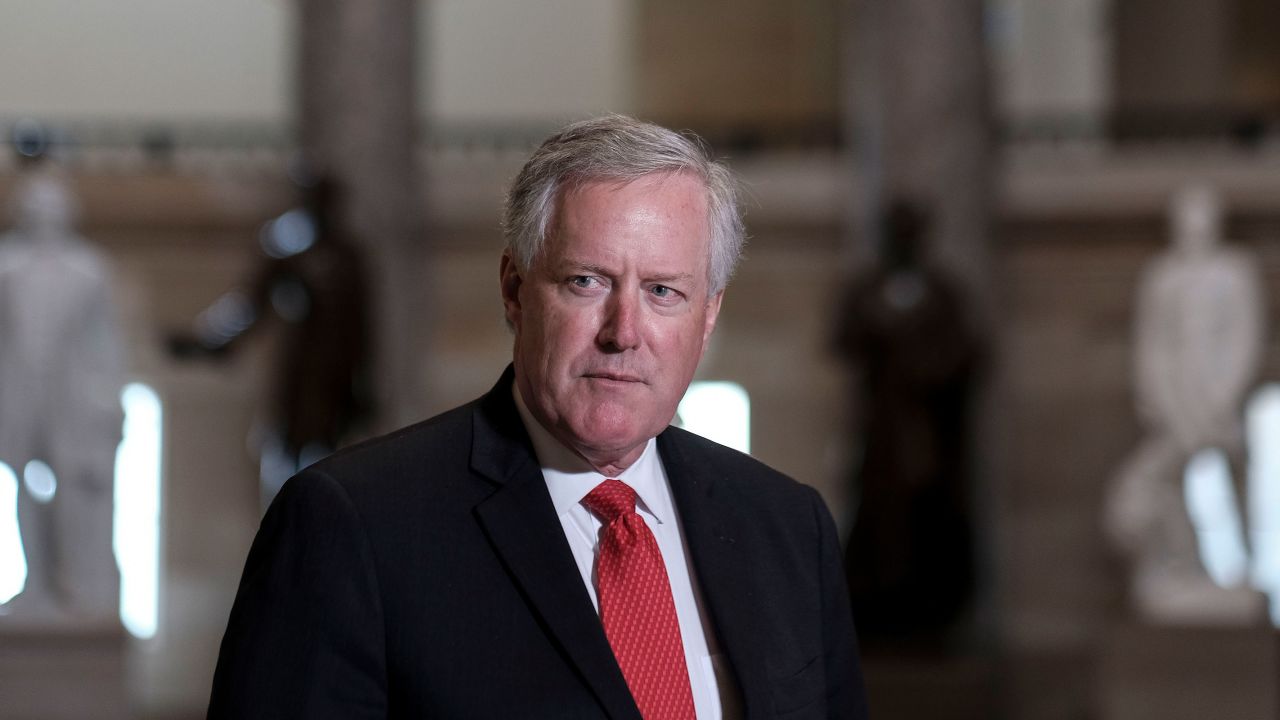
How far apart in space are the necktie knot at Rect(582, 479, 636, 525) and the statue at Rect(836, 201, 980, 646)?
817 centimetres

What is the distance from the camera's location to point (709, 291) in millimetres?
2170

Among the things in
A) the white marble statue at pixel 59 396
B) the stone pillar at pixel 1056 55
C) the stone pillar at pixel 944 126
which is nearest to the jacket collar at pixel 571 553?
the white marble statue at pixel 59 396

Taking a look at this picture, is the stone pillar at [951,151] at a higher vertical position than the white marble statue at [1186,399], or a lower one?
higher

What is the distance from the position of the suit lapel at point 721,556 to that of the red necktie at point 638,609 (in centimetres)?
7

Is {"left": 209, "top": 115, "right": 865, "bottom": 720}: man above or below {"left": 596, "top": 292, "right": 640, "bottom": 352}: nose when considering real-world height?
below

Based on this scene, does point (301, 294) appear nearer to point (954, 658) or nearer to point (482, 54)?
point (954, 658)

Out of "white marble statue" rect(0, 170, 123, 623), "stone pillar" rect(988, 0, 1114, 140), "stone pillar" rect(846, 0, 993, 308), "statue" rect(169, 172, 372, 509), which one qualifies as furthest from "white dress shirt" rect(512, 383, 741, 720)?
"stone pillar" rect(988, 0, 1114, 140)

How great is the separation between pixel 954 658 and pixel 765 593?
26.1 feet

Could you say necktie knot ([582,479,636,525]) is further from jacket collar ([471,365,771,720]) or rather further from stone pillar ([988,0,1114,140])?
stone pillar ([988,0,1114,140])

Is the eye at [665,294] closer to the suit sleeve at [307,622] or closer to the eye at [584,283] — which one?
the eye at [584,283]

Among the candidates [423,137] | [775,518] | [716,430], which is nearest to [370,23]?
[423,137]

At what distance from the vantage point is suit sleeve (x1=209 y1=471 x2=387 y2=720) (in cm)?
189

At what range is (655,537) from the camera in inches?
87.8

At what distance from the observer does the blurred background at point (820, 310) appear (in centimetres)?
890
